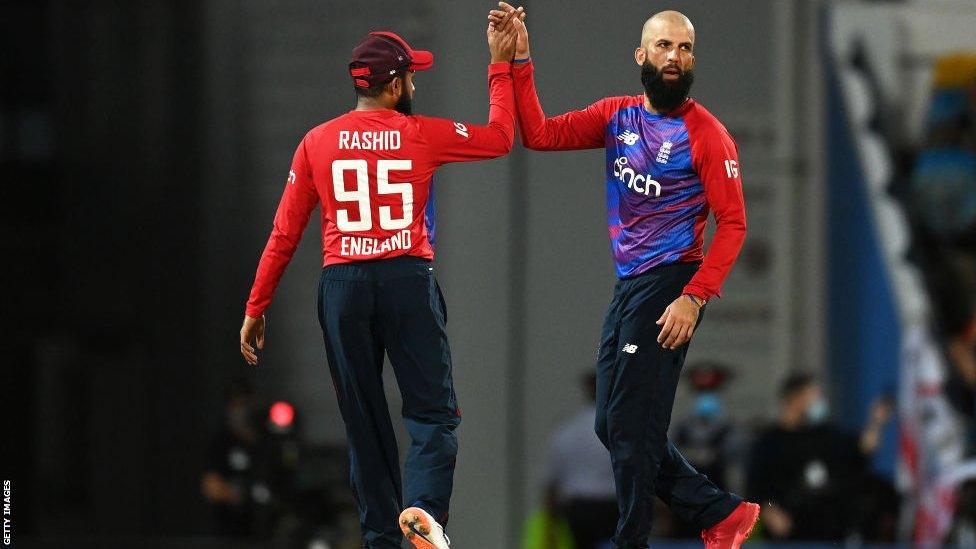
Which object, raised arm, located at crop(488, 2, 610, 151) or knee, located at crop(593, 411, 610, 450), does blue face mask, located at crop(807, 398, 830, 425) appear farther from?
raised arm, located at crop(488, 2, 610, 151)

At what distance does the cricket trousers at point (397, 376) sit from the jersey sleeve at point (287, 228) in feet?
0.54

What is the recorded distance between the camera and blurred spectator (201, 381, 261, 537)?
1164 centimetres

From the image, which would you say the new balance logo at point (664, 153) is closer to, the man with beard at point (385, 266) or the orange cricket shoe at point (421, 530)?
the man with beard at point (385, 266)

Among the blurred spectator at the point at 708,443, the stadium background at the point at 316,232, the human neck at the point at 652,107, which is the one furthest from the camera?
the stadium background at the point at 316,232

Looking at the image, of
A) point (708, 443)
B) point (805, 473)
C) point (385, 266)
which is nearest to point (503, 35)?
point (385, 266)

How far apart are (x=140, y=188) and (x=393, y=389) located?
193 inches

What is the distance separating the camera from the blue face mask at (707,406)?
42.1 feet

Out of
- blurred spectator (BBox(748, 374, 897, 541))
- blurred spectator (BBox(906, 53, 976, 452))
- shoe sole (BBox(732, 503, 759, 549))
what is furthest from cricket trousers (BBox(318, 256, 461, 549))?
blurred spectator (BBox(906, 53, 976, 452))

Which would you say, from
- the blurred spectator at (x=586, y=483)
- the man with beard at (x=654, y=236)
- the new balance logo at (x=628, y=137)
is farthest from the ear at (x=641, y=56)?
the blurred spectator at (x=586, y=483)

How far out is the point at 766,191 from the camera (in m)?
14.4

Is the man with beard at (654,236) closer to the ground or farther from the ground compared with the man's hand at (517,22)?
closer to the ground

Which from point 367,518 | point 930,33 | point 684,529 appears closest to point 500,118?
point 367,518

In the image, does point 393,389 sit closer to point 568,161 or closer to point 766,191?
point 568,161

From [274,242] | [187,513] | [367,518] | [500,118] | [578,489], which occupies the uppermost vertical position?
[500,118]
